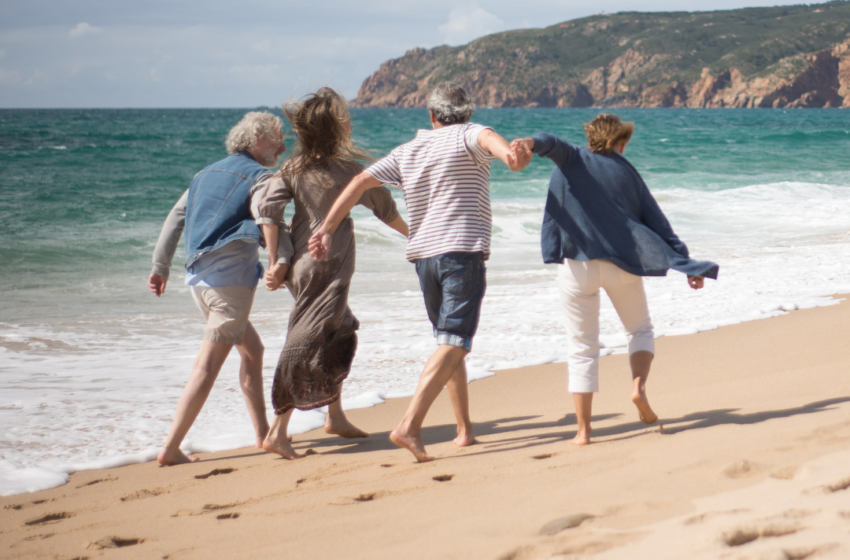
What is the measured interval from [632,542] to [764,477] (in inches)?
27.9

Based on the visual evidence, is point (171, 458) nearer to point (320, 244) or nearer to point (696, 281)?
point (320, 244)

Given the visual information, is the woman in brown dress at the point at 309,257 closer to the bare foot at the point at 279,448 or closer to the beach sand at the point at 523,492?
the bare foot at the point at 279,448

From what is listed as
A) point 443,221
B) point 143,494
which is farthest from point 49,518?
point 443,221

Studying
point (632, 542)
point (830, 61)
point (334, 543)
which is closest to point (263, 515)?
point (334, 543)

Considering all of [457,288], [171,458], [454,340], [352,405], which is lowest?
[352,405]

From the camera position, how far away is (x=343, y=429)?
3820 millimetres

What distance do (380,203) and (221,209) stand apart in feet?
2.53

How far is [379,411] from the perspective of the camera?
172 inches

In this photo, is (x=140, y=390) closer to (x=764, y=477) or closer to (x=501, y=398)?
(x=501, y=398)

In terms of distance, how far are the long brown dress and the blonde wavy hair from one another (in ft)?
0.14

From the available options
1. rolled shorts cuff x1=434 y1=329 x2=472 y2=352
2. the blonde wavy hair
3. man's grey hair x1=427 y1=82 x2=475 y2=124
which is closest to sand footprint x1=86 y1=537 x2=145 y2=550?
rolled shorts cuff x1=434 y1=329 x2=472 y2=352

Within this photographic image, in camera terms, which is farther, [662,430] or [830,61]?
[830,61]

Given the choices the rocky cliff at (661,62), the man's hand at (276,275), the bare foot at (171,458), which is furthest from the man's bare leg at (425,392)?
the rocky cliff at (661,62)

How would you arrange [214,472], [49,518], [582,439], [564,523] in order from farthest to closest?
[214,472] < [582,439] < [49,518] < [564,523]
